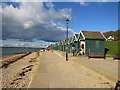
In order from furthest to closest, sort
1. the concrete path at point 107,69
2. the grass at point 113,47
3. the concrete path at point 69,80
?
1. the grass at point 113,47
2. the concrete path at point 107,69
3. the concrete path at point 69,80

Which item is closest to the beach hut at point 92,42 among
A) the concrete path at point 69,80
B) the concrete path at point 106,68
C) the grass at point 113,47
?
the grass at point 113,47

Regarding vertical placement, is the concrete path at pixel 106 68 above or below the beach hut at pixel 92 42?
below

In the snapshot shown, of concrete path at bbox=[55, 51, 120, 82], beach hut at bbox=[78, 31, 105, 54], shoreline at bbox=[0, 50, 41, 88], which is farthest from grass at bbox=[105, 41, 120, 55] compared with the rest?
shoreline at bbox=[0, 50, 41, 88]

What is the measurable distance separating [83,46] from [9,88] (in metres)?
22.5

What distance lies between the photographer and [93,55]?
18781 mm

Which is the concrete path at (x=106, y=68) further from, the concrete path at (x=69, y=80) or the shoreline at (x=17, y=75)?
the shoreline at (x=17, y=75)

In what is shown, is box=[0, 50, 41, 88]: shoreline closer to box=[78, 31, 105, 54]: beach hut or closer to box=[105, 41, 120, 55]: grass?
box=[78, 31, 105, 54]: beach hut

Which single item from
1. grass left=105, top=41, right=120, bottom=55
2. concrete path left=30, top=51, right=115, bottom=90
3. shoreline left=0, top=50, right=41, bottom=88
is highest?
grass left=105, top=41, right=120, bottom=55

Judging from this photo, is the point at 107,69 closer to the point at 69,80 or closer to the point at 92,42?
the point at 69,80

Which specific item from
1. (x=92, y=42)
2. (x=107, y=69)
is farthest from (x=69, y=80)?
(x=92, y=42)

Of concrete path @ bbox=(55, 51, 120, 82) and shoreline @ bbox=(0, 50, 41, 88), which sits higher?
concrete path @ bbox=(55, 51, 120, 82)

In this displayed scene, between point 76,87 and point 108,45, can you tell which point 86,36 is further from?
point 76,87

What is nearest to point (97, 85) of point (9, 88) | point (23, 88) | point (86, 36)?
point (23, 88)

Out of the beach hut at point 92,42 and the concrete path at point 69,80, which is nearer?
the concrete path at point 69,80
